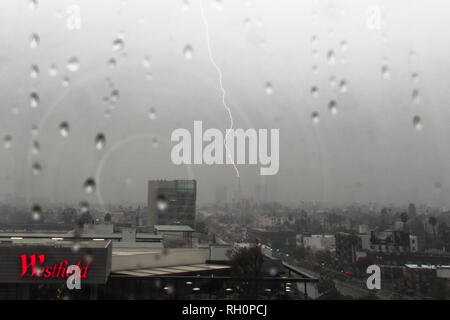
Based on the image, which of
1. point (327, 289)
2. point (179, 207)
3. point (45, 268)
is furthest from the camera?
point (179, 207)

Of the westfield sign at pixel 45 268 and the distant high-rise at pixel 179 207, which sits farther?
the distant high-rise at pixel 179 207

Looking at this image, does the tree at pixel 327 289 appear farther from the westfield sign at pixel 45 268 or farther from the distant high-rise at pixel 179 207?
the distant high-rise at pixel 179 207

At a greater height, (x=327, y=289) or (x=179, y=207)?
(x=179, y=207)

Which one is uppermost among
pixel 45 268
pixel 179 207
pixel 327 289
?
pixel 179 207

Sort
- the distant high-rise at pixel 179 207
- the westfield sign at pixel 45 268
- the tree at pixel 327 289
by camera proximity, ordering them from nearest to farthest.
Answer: the westfield sign at pixel 45 268, the tree at pixel 327 289, the distant high-rise at pixel 179 207

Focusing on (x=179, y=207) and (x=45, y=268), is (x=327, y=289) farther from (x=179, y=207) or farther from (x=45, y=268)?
(x=179, y=207)

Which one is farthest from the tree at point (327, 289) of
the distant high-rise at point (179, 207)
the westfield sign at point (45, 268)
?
the distant high-rise at point (179, 207)

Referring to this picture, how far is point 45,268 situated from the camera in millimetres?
7500

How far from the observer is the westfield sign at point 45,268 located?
7.51m

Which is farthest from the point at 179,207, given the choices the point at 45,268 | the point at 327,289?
the point at 45,268

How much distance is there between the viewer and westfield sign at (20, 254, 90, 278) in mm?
7508

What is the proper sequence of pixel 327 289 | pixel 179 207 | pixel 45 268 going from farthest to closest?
pixel 179 207 < pixel 327 289 < pixel 45 268

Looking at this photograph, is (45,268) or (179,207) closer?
(45,268)

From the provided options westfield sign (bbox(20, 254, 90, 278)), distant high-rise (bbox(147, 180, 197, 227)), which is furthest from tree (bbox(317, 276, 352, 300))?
distant high-rise (bbox(147, 180, 197, 227))
